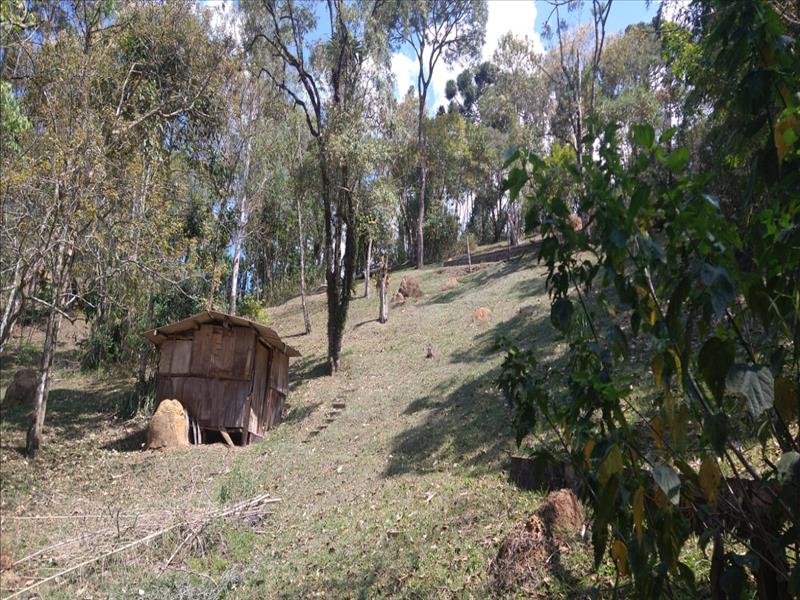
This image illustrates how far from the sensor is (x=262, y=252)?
1548 inches

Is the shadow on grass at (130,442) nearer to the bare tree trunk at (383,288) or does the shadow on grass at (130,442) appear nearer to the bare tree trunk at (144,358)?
the bare tree trunk at (144,358)

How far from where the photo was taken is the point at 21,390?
19219 millimetres

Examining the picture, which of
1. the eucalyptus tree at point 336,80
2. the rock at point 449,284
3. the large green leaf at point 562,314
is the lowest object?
the large green leaf at point 562,314

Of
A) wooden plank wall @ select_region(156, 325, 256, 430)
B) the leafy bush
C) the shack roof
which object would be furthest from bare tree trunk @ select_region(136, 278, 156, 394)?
the leafy bush

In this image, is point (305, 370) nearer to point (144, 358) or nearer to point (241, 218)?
point (144, 358)

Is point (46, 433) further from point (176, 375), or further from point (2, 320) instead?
point (2, 320)

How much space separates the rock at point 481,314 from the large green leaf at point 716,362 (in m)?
19.1

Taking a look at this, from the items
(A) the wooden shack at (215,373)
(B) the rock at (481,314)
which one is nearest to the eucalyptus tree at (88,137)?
(A) the wooden shack at (215,373)

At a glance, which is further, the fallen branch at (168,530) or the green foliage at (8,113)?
the green foliage at (8,113)

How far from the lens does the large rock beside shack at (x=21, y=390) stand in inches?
749

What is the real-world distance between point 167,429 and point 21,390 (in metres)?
7.69

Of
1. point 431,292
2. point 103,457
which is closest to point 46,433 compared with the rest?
point 103,457

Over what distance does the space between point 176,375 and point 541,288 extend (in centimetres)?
1306

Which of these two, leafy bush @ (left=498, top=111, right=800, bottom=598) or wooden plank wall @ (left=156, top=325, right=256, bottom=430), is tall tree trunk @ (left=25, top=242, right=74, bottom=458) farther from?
leafy bush @ (left=498, top=111, right=800, bottom=598)
